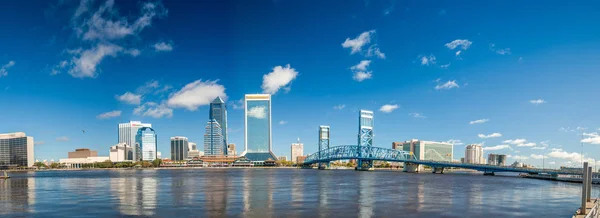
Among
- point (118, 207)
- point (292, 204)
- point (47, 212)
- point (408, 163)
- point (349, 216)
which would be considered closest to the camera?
point (349, 216)

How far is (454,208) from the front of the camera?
36.2 m

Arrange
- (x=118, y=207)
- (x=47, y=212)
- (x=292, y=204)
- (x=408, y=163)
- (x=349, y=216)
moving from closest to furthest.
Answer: (x=349, y=216)
(x=47, y=212)
(x=118, y=207)
(x=292, y=204)
(x=408, y=163)

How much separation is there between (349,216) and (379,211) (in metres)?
4.32

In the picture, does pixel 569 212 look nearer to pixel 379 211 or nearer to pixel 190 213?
pixel 379 211

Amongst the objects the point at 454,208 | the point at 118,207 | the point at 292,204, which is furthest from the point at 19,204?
the point at 454,208

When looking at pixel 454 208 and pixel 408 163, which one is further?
pixel 408 163

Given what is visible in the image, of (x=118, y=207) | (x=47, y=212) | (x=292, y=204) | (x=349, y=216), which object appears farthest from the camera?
(x=292, y=204)

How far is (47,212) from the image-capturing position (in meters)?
32.5

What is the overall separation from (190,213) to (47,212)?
13225mm

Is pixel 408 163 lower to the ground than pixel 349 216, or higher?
lower

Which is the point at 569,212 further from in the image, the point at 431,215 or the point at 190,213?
the point at 190,213

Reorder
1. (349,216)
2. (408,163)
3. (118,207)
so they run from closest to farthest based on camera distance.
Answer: (349,216)
(118,207)
(408,163)

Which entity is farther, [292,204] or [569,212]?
[292,204]

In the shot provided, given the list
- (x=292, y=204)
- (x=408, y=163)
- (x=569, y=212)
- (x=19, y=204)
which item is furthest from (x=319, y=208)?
(x=408, y=163)
